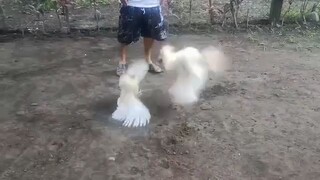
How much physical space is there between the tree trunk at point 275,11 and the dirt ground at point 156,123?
1152mm

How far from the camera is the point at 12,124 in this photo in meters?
3.69

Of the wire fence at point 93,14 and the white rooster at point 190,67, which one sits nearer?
the white rooster at point 190,67

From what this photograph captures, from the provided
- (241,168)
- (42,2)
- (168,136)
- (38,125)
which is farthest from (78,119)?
(42,2)

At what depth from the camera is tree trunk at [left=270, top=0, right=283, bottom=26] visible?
21.4ft

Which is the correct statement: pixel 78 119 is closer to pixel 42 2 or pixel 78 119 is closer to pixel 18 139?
pixel 18 139

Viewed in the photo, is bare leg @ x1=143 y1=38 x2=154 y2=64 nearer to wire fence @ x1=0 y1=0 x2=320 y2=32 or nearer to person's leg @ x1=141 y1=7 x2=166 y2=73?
person's leg @ x1=141 y1=7 x2=166 y2=73

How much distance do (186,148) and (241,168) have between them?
1.52 feet

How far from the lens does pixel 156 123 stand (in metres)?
3.75

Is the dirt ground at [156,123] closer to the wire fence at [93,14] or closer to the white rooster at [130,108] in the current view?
the white rooster at [130,108]

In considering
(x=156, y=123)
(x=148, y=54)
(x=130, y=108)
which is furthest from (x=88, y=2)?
(x=156, y=123)

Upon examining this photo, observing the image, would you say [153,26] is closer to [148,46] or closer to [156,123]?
[148,46]

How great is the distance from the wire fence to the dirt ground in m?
0.84

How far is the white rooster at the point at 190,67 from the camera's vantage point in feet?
14.2

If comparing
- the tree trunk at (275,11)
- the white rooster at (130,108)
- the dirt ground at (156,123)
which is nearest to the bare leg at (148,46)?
the dirt ground at (156,123)
